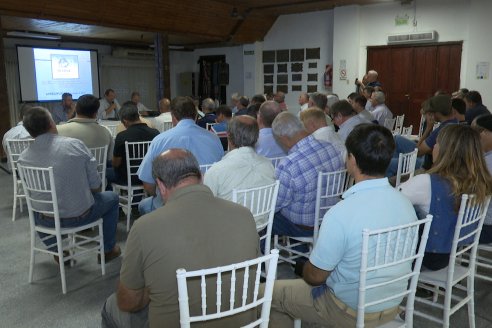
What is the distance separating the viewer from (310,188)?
2.89m

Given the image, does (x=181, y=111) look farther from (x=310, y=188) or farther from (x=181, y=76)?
(x=181, y=76)

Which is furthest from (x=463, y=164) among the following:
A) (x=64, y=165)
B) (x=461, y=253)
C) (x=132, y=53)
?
(x=132, y=53)

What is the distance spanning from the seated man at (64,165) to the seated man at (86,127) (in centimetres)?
90

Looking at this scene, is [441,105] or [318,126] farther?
[441,105]

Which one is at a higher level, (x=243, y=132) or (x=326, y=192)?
(x=243, y=132)

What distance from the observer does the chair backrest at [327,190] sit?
2.85 meters

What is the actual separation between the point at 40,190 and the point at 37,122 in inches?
19.1

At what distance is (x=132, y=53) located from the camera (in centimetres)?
1314

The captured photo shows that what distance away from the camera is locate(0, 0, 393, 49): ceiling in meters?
7.20

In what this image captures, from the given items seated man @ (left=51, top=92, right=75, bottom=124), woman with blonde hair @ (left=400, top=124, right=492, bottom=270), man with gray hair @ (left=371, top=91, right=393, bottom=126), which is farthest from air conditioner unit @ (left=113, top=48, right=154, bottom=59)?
woman with blonde hair @ (left=400, top=124, right=492, bottom=270)

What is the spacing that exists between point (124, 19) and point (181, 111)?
534 cm

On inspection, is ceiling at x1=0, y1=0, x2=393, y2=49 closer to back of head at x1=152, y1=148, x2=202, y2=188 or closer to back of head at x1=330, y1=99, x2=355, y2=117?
back of head at x1=330, y1=99, x2=355, y2=117

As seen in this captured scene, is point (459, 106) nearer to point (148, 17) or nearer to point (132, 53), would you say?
point (148, 17)

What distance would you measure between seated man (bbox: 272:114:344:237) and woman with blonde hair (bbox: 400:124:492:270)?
70 centimetres
